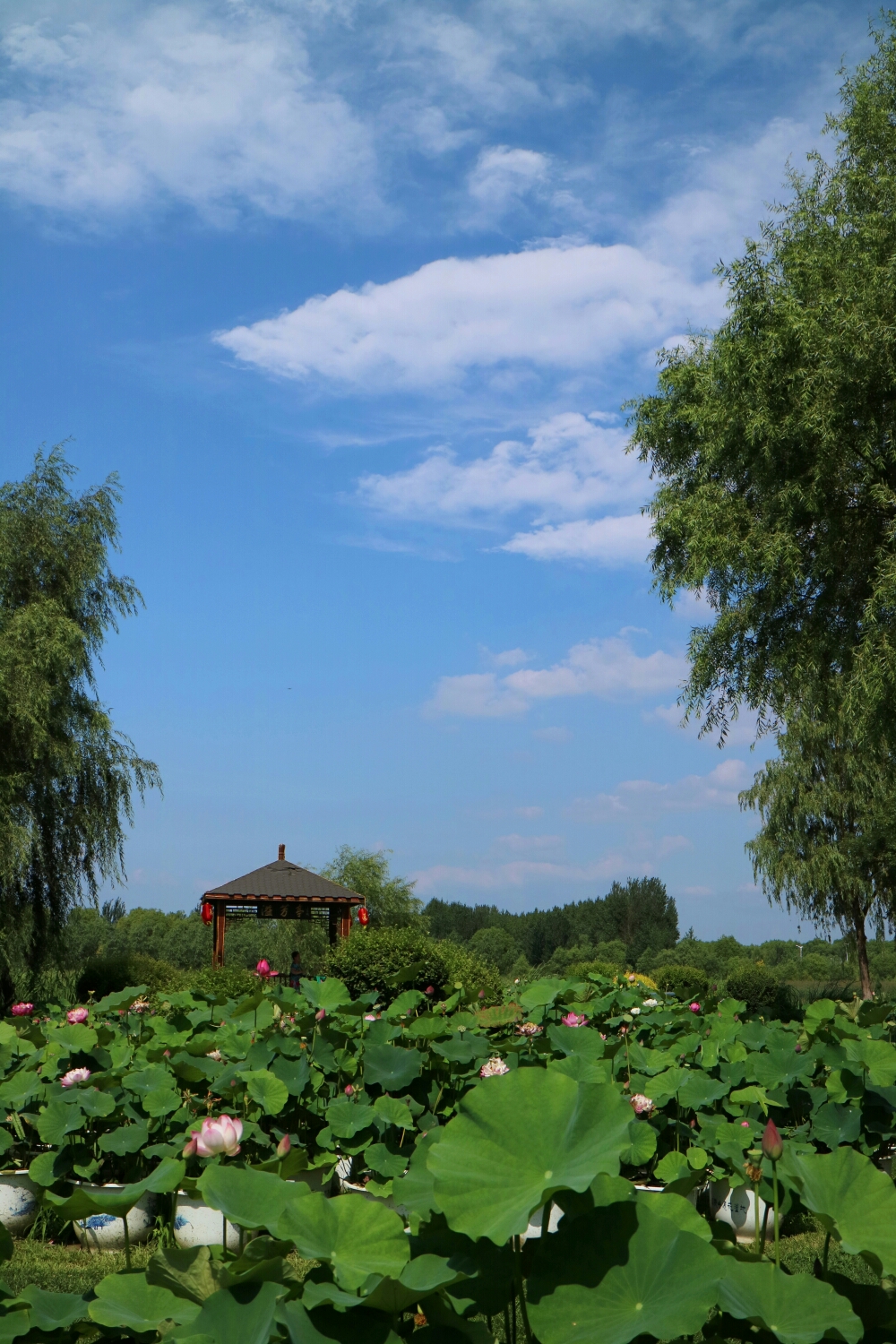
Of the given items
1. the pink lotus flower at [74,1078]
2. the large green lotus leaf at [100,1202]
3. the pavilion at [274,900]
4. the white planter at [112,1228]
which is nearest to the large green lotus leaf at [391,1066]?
the white planter at [112,1228]

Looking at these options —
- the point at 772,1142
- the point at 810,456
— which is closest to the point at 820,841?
the point at 810,456

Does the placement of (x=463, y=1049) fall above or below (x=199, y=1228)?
above

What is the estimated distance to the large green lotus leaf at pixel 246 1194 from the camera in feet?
5.30

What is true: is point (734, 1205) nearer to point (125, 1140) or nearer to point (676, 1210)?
point (125, 1140)

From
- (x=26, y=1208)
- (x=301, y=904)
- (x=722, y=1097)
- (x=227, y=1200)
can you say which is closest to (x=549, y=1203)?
(x=227, y=1200)

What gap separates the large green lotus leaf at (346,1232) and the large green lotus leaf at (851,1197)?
2.01ft

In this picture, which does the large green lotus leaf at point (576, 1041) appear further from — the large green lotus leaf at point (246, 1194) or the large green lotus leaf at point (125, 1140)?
the large green lotus leaf at point (246, 1194)

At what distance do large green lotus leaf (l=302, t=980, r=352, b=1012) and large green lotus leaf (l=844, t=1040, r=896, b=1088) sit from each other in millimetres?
2578

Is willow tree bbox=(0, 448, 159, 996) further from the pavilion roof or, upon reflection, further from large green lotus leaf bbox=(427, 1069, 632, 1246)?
large green lotus leaf bbox=(427, 1069, 632, 1246)

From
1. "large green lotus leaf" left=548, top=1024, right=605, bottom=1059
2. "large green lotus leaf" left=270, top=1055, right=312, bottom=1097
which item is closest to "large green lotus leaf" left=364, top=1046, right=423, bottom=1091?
"large green lotus leaf" left=270, top=1055, right=312, bottom=1097

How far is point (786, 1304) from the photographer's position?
4.12 feet

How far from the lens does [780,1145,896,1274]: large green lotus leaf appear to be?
1475 mm

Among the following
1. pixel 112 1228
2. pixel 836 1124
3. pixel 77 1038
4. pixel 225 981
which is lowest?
pixel 112 1228

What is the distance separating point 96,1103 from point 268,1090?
75 cm
